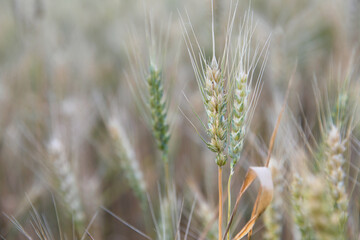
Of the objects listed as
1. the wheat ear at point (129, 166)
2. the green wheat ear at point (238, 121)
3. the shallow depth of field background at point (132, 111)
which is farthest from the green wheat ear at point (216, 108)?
the wheat ear at point (129, 166)

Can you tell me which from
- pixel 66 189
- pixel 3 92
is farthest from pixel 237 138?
pixel 3 92

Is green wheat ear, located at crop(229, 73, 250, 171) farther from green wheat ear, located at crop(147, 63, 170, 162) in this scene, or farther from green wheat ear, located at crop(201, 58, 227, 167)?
green wheat ear, located at crop(147, 63, 170, 162)

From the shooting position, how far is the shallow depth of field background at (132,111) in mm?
1407

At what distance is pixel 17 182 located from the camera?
6.23ft

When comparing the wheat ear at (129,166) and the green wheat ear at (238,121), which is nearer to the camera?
the green wheat ear at (238,121)

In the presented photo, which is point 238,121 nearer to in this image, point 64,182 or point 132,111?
point 64,182

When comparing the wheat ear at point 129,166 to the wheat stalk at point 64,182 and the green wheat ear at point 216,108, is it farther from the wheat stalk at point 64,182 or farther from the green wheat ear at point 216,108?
the green wheat ear at point 216,108

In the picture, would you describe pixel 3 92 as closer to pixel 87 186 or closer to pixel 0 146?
pixel 0 146

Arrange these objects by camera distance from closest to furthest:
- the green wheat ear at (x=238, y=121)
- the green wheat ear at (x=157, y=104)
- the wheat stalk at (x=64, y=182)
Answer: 1. the green wheat ear at (x=238, y=121)
2. the green wheat ear at (x=157, y=104)
3. the wheat stalk at (x=64, y=182)

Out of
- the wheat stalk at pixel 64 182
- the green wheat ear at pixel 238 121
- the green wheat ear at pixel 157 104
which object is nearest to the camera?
the green wheat ear at pixel 238 121

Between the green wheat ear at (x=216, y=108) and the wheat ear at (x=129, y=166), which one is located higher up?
the green wheat ear at (x=216, y=108)

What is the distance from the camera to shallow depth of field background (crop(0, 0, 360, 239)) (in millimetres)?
1407

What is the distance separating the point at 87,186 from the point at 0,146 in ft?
2.07

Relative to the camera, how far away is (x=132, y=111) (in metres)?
2.31
